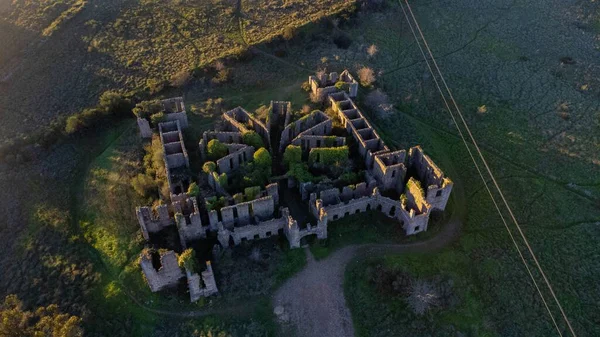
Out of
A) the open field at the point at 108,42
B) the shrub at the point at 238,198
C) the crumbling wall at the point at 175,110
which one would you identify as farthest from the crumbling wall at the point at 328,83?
the shrub at the point at 238,198

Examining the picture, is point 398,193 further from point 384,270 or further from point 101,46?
point 101,46

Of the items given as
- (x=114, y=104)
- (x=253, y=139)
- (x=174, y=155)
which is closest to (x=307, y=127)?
(x=253, y=139)

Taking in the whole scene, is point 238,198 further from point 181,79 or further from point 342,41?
point 342,41

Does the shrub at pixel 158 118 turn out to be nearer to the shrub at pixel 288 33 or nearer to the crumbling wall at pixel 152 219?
the crumbling wall at pixel 152 219

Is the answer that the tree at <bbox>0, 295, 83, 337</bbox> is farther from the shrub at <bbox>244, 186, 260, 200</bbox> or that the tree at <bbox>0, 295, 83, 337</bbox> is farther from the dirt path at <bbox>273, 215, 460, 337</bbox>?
the shrub at <bbox>244, 186, 260, 200</bbox>

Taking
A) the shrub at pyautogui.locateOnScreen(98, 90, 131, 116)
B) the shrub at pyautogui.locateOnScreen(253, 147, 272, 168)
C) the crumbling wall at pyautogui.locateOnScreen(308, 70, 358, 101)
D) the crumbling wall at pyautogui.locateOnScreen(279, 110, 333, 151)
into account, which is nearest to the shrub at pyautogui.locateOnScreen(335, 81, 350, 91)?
the crumbling wall at pyautogui.locateOnScreen(308, 70, 358, 101)
